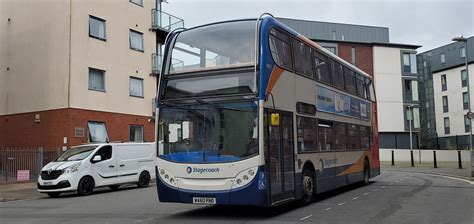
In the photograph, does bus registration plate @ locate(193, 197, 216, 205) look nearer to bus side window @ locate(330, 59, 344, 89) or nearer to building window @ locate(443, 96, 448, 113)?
bus side window @ locate(330, 59, 344, 89)

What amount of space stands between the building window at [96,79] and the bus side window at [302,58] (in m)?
17.6

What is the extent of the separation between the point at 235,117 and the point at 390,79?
156 feet

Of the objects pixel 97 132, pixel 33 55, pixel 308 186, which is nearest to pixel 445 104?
pixel 97 132

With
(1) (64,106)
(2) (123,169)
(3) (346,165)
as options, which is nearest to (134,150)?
(2) (123,169)

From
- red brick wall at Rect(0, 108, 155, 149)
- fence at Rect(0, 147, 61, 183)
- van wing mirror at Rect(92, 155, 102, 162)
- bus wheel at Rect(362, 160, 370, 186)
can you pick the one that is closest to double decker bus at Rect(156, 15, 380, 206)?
bus wheel at Rect(362, 160, 370, 186)

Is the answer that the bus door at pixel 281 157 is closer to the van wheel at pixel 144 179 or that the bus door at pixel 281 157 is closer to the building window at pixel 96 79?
the van wheel at pixel 144 179

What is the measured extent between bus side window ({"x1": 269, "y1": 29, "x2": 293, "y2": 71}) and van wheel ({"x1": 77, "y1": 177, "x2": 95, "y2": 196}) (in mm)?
9843

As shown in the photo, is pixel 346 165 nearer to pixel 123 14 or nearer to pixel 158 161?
pixel 158 161

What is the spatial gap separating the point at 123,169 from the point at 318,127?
9792 millimetres

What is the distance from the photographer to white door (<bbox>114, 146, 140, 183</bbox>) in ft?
65.8

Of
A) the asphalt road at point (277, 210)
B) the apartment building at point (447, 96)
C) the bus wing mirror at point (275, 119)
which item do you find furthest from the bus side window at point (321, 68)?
the apartment building at point (447, 96)

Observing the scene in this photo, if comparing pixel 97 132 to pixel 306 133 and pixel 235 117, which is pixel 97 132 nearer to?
pixel 306 133

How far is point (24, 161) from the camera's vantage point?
2475 cm

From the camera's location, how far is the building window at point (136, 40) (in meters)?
31.2
